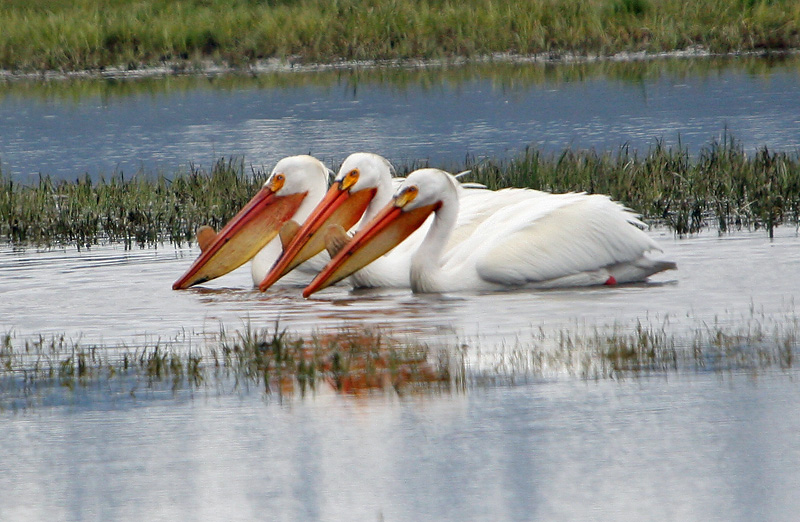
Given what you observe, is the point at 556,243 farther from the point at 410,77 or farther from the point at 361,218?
the point at 410,77

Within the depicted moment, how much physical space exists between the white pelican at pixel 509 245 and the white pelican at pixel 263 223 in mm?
669

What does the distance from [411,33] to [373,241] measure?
1759cm

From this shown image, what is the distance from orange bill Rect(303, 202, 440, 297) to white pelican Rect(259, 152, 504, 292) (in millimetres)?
137

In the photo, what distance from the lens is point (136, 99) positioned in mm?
22734

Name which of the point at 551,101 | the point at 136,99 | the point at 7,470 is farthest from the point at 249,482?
the point at 136,99

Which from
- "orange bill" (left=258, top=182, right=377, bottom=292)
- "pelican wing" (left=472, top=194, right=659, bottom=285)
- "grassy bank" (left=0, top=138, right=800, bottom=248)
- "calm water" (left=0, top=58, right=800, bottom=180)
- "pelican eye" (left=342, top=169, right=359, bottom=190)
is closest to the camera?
"pelican wing" (left=472, top=194, right=659, bottom=285)

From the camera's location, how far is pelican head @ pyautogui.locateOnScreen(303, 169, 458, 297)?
7957mm

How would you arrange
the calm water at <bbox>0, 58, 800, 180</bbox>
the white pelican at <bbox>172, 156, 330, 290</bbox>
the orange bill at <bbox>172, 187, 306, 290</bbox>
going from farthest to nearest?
the calm water at <bbox>0, 58, 800, 180</bbox>, the white pelican at <bbox>172, 156, 330, 290</bbox>, the orange bill at <bbox>172, 187, 306, 290</bbox>

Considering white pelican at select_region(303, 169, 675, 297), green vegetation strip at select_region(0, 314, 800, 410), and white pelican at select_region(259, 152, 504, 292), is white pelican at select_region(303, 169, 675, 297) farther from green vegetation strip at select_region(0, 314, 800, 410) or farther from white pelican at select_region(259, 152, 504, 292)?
green vegetation strip at select_region(0, 314, 800, 410)

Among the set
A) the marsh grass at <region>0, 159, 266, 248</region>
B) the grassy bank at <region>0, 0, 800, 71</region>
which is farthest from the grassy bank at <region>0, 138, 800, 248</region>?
the grassy bank at <region>0, 0, 800, 71</region>

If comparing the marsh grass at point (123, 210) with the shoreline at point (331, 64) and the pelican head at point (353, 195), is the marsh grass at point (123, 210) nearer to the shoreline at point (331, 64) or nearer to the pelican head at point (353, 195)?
the pelican head at point (353, 195)

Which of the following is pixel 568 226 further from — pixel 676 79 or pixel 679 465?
pixel 676 79

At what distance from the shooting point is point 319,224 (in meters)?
8.52

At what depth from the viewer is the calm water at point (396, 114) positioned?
16.6 m
